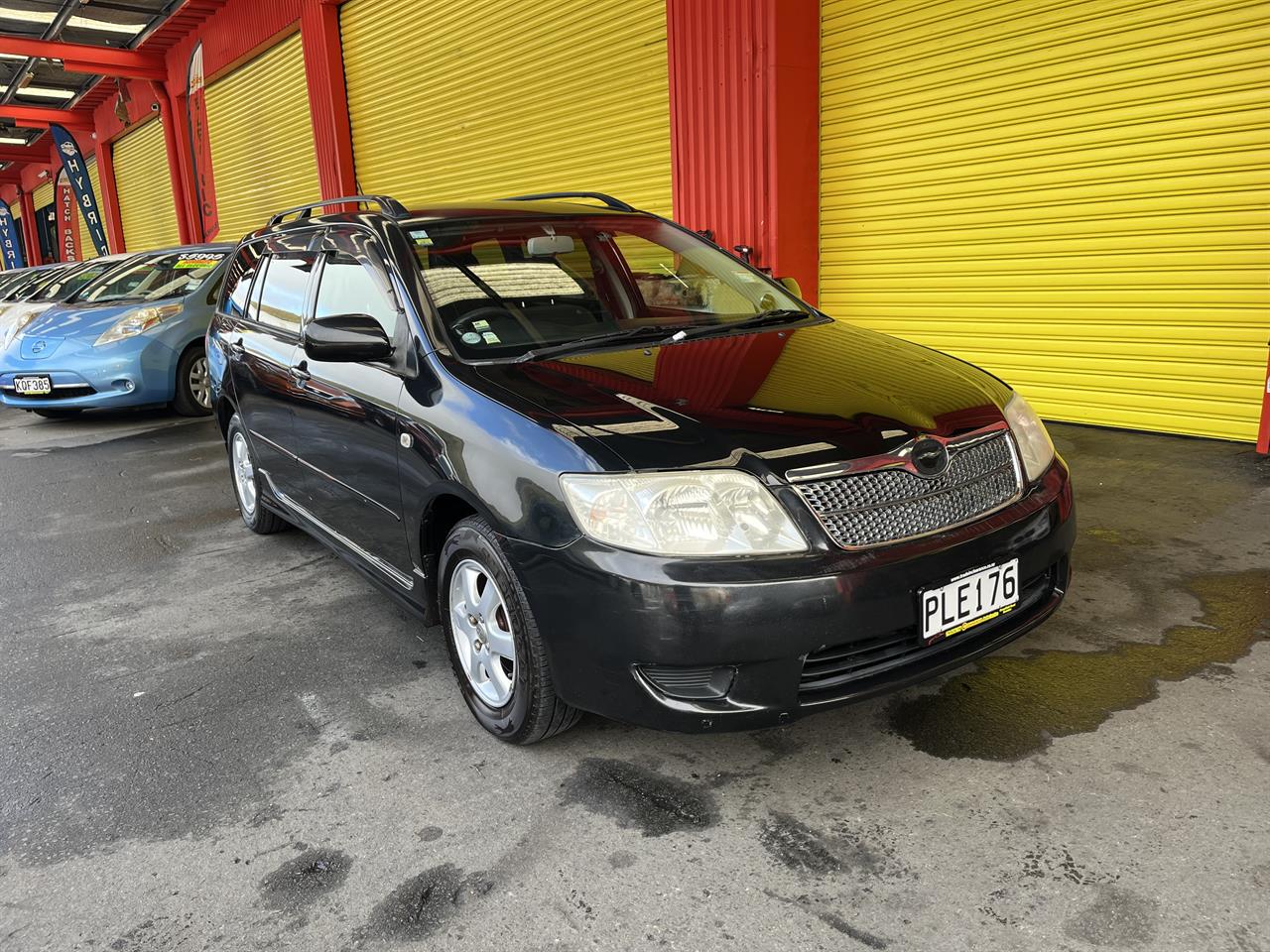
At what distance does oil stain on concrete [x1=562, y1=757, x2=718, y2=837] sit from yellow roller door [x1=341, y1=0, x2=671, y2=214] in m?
6.70

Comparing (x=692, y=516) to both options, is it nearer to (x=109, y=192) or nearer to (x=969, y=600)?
(x=969, y=600)

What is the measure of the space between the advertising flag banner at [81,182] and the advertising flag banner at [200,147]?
8.55 metres

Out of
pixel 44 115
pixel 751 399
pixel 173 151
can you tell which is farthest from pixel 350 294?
pixel 44 115

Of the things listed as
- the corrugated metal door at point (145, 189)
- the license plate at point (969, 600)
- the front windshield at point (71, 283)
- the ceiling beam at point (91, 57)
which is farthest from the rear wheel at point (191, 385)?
the corrugated metal door at point (145, 189)

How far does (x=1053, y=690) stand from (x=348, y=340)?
2.37 m

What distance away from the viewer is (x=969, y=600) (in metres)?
2.44

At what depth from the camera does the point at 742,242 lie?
7395 mm

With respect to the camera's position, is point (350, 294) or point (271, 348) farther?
point (271, 348)

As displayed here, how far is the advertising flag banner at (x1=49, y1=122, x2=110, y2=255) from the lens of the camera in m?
25.2

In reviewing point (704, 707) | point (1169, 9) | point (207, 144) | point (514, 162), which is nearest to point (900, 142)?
point (1169, 9)

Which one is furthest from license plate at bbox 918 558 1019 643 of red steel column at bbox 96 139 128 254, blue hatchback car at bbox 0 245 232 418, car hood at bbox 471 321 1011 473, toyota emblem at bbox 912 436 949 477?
red steel column at bbox 96 139 128 254

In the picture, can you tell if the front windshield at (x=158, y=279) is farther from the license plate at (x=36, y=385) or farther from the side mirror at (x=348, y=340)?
the side mirror at (x=348, y=340)

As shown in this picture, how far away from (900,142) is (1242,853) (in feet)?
18.7

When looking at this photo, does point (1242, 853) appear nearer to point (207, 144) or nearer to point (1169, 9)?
point (1169, 9)
